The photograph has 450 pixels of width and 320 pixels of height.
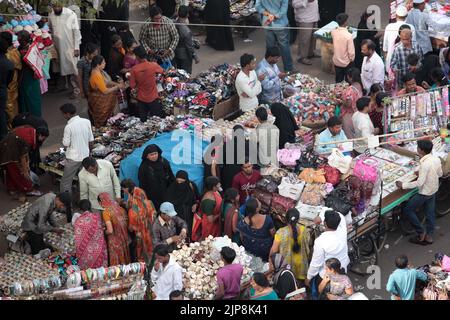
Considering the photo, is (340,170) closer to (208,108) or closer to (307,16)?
(208,108)

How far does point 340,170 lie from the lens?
11.4 meters

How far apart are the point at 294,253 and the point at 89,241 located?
2.26 m

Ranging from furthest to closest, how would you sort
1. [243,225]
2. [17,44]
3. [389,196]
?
[17,44] < [389,196] < [243,225]

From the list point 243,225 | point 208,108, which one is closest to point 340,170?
point 243,225

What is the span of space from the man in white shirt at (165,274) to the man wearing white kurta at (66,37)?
5779mm

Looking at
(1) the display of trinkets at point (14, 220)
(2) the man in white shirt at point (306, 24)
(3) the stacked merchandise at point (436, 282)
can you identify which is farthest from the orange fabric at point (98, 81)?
(3) the stacked merchandise at point (436, 282)

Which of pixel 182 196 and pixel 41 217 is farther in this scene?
pixel 182 196

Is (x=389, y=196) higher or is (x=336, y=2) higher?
(x=336, y=2)

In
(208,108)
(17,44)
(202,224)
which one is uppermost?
(17,44)

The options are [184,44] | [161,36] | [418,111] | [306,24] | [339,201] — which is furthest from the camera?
[306,24]

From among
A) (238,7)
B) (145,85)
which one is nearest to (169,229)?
(145,85)

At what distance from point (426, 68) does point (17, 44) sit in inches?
231

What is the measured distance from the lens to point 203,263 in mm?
10055

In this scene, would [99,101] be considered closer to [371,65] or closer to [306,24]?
[371,65]
